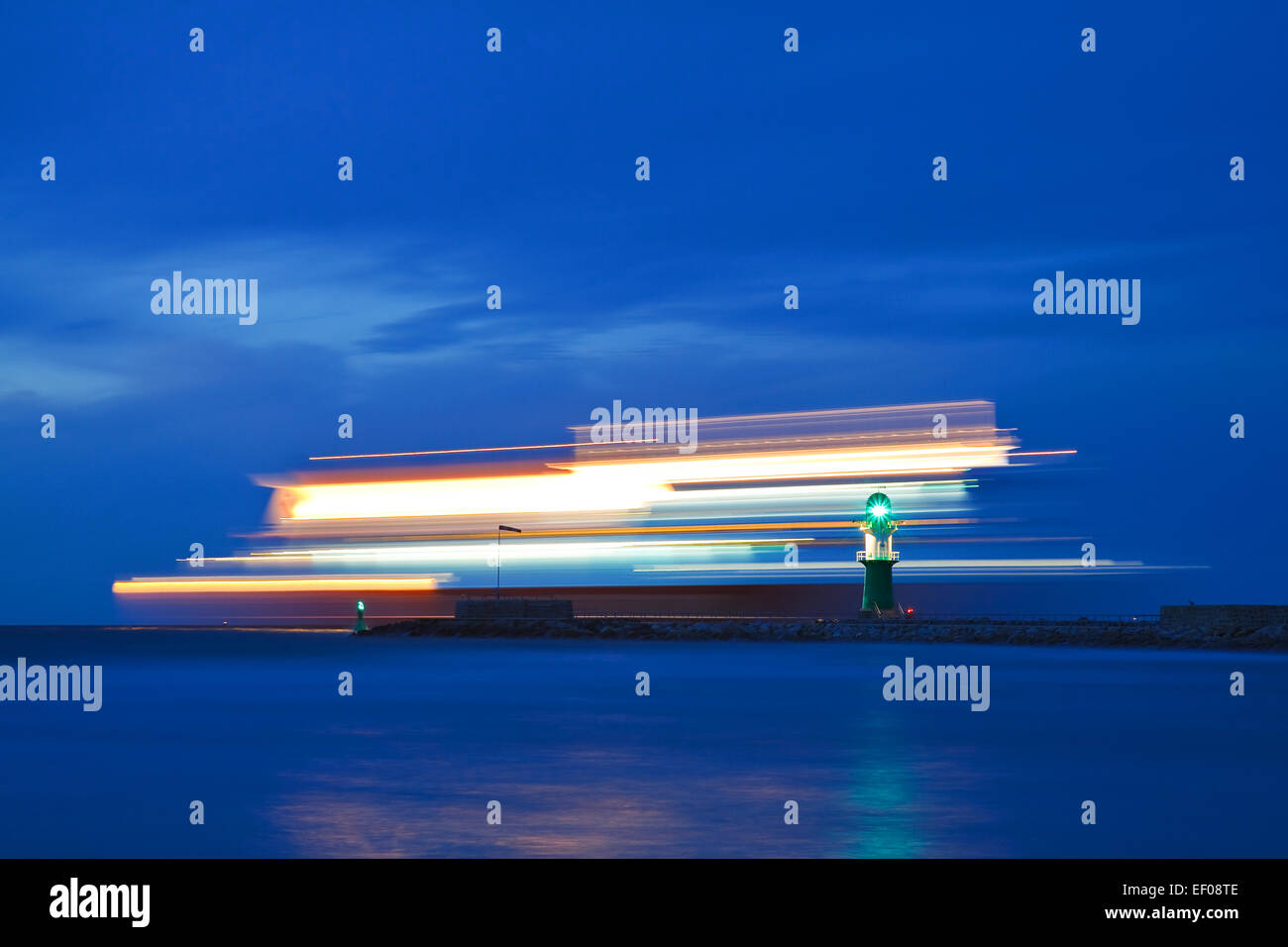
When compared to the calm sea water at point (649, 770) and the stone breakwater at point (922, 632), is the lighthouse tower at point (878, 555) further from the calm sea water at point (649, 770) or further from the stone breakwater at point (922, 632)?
the calm sea water at point (649, 770)

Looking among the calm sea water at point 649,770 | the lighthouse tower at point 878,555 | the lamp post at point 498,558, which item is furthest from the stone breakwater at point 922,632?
the calm sea water at point 649,770

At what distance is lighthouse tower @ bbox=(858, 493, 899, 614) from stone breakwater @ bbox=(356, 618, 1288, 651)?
5.82 ft

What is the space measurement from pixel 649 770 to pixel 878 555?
53537mm

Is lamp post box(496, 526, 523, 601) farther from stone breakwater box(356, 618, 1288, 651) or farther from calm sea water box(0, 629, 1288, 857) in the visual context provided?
calm sea water box(0, 629, 1288, 857)

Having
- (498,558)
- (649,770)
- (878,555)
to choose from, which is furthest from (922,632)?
(649,770)

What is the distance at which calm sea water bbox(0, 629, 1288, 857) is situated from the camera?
1320cm

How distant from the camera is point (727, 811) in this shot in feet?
48.0

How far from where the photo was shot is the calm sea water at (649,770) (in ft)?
43.3

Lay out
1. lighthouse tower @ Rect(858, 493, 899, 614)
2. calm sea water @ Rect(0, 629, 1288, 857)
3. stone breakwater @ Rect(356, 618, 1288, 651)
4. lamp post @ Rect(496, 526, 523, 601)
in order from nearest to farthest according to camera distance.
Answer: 1. calm sea water @ Rect(0, 629, 1288, 857)
2. stone breakwater @ Rect(356, 618, 1288, 651)
3. lighthouse tower @ Rect(858, 493, 899, 614)
4. lamp post @ Rect(496, 526, 523, 601)

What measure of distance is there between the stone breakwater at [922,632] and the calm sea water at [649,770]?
84.0ft

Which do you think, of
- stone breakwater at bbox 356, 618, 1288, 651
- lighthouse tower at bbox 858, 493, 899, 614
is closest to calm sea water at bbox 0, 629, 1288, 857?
stone breakwater at bbox 356, 618, 1288, 651
